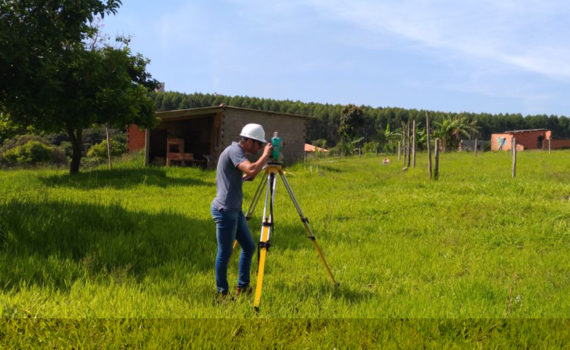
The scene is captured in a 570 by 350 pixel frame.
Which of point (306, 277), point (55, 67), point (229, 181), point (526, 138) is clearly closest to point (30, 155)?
point (55, 67)

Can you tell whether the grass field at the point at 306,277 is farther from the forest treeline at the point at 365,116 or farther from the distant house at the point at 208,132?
the forest treeline at the point at 365,116

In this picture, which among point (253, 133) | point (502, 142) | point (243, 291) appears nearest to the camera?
point (253, 133)

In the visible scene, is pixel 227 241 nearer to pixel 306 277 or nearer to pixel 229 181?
pixel 229 181

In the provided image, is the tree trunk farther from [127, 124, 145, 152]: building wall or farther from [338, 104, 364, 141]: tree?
[338, 104, 364, 141]: tree

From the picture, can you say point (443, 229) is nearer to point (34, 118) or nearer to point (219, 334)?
point (219, 334)

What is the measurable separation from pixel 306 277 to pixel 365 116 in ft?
284

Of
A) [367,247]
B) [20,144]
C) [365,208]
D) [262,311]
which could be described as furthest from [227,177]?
[20,144]

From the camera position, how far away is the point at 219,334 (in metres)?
4.03

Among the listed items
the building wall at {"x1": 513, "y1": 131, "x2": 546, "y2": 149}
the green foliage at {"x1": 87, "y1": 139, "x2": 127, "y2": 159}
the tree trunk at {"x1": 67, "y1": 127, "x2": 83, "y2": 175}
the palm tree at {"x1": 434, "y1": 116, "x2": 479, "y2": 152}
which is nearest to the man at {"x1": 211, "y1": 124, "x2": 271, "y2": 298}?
the tree trunk at {"x1": 67, "y1": 127, "x2": 83, "y2": 175}

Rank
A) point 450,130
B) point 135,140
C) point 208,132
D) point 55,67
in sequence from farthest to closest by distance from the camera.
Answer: point 450,130 → point 135,140 → point 208,132 → point 55,67

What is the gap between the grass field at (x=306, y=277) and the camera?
4180mm

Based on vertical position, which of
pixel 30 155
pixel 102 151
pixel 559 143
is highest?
pixel 559 143

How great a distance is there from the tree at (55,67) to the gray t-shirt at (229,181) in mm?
8149

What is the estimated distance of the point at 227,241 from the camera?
4.97 meters
